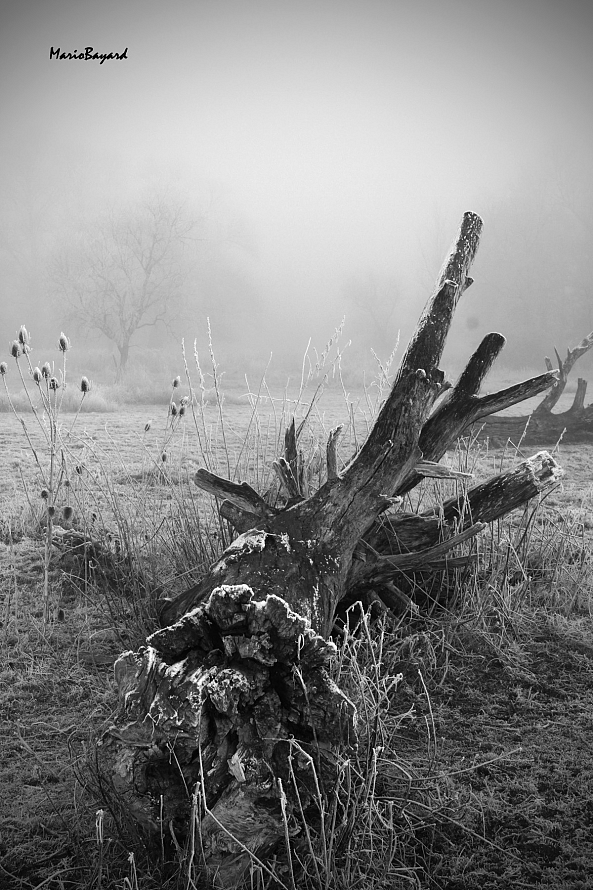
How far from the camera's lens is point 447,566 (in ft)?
7.27

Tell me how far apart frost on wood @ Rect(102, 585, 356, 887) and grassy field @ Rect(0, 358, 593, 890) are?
0.25ft

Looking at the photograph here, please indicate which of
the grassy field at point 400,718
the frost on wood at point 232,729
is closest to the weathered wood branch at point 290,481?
the grassy field at point 400,718

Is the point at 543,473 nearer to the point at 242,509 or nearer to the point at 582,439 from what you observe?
the point at 242,509

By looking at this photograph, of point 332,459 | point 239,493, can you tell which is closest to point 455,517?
point 332,459

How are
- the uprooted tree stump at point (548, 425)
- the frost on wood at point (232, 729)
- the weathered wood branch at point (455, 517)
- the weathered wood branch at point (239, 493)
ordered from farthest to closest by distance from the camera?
1. the uprooted tree stump at point (548, 425)
2. the weathered wood branch at point (455, 517)
3. the weathered wood branch at point (239, 493)
4. the frost on wood at point (232, 729)

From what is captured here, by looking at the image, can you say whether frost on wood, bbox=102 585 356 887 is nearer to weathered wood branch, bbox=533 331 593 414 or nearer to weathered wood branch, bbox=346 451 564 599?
weathered wood branch, bbox=346 451 564 599

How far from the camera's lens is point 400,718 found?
157 centimetres

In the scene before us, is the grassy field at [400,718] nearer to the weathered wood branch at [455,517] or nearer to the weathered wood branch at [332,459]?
the weathered wood branch at [455,517]

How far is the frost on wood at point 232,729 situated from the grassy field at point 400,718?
0.08 m

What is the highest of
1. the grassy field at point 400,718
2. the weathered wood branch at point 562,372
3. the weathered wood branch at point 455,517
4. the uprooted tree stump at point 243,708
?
the weathered wood branch at point 562,372

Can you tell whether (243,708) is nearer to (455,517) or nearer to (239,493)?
(239,493)

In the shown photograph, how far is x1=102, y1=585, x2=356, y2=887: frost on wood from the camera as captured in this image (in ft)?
3.69

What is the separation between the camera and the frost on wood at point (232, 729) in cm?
112

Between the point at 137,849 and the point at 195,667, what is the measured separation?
1.04ft
